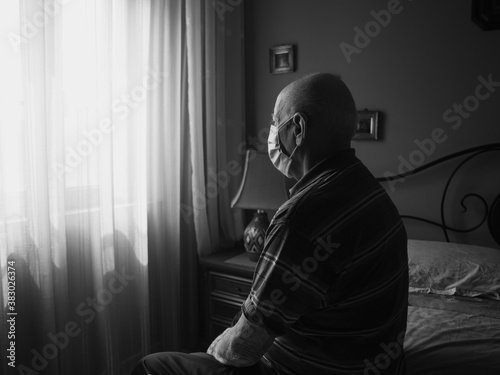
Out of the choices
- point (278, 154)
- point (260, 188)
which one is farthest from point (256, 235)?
point (278, 154)

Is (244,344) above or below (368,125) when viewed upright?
below

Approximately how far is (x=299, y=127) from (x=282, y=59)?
171cm

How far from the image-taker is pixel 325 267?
101 cm

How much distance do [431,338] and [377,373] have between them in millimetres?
468

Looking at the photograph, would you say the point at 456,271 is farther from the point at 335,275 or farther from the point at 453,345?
the point at 335,275

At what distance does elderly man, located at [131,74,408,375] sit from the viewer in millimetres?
1017

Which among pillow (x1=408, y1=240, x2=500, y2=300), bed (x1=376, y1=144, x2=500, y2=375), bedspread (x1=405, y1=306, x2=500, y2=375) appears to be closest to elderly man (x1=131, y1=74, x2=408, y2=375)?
bed (x1=376, y1=144, x2=500, y2=375)

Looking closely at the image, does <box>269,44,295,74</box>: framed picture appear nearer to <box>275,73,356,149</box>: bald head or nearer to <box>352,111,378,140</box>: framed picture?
<box>352,111,378,140</box>: framed picture

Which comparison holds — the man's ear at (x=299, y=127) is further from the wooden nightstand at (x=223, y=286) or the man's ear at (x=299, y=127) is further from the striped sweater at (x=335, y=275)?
the wooden nightstand at (x=223, y=286)

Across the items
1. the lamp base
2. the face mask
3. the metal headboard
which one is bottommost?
the lamp base

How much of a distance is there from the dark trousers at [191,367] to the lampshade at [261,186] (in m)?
1.09

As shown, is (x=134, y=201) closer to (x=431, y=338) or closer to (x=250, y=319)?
(x=250, y=319)

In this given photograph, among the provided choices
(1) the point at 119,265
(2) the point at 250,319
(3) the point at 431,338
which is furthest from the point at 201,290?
(2) the point at 250,319

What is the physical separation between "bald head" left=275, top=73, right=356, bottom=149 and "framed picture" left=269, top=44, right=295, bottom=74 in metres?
1.63
